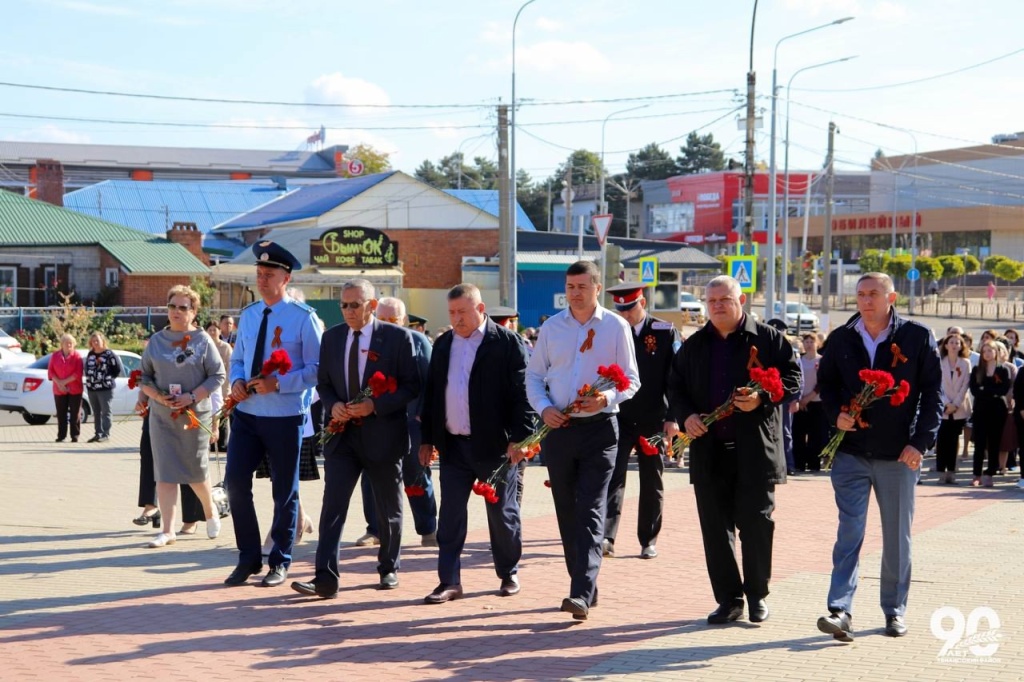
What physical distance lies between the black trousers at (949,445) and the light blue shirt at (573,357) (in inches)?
350

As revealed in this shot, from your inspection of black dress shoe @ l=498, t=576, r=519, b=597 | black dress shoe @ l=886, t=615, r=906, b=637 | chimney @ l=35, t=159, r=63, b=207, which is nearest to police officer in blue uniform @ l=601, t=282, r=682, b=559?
black dress shoe @ l=498, t=576, r=519, b=597

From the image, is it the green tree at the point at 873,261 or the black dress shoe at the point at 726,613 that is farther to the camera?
the green tree at the point at 873,261

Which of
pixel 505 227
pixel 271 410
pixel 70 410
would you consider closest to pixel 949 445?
pixel 271 410

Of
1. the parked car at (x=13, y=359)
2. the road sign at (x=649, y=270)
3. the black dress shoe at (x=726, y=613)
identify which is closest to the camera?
the black dress shoe at (x=726, y=613)

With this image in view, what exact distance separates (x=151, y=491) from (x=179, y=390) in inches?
67.8

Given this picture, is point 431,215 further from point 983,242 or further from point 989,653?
point 989,653

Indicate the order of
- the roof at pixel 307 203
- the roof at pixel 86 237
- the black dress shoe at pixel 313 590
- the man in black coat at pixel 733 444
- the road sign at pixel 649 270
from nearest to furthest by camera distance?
the man in black coat at pixel 733 444 → the black dress shoe at pixel 313 590 → the road sign at pixel 649 270 → the roof at pixel 86 237 → the roof at pixel 307 203

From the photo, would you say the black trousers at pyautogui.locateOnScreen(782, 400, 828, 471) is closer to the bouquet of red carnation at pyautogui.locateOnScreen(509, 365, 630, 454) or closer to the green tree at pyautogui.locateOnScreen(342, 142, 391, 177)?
the bouquet of red carnation at pyautogui.locateOnScreen(509, 365, 630, 454)

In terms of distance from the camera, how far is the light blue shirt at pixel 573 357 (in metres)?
7.46

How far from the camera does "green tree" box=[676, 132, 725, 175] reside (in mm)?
119562

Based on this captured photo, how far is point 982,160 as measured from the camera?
81.4m

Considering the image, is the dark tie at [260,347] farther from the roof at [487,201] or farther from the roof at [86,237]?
the roof at [487,201]

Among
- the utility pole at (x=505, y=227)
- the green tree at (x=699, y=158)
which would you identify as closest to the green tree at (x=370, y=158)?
the green tree at (x=699, y=158)

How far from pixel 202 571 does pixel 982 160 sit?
80.8 m
